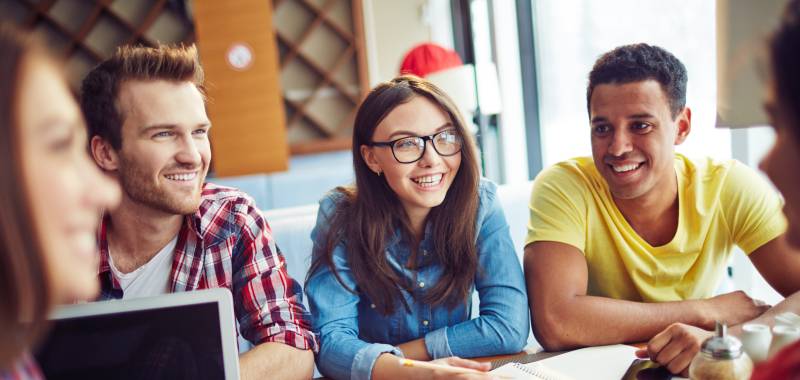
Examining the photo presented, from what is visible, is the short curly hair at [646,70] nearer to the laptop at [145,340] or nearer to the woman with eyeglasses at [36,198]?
the laptop at [145,340]

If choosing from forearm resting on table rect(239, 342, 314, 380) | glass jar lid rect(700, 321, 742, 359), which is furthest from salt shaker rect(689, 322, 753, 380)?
forearm resting on table rect(239, 342, 314, 380)

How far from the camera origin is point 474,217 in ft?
3.17

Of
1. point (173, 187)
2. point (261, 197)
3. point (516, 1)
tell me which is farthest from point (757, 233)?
point (261, 197)

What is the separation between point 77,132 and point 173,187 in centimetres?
52

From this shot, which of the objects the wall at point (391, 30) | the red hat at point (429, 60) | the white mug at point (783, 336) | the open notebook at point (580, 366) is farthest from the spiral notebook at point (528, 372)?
the wall at point (391, 30)

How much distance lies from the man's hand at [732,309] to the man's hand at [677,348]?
13 cm

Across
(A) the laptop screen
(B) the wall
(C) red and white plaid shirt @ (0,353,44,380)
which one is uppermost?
(B) the wall

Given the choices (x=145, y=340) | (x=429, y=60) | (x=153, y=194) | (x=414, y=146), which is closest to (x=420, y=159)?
(x=414, y=146)

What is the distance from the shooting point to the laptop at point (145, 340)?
57cm

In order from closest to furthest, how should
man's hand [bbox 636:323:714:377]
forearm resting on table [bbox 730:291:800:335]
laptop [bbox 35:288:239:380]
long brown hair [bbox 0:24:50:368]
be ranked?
long brown hair [bbox 0:24:50:368] < laptop [bbox 35:288:239:380] < man's hand [bbox 636:323:714:377] < forearm resting on table [bbox 730:291:800:335]

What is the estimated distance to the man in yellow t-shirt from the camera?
93 cm

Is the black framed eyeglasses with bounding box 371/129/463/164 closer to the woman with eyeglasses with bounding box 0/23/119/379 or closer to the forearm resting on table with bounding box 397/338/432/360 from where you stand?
the forearm resting on table with bounding box 397/338/432/360

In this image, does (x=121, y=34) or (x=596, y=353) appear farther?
(x=121, y=34)

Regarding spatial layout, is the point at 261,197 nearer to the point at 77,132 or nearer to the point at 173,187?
the point at 173,187
